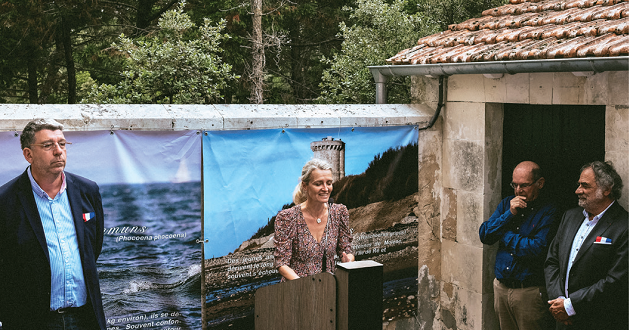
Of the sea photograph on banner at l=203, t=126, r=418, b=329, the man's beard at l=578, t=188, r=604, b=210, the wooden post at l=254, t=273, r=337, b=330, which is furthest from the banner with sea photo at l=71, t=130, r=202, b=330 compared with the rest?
the man's beard at l=578, t=188, r=604, b=210

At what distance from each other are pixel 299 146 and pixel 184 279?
1.56m

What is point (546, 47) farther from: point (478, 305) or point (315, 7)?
point (315, 7)

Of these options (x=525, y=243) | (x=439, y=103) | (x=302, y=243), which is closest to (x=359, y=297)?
(x=302, y=243)

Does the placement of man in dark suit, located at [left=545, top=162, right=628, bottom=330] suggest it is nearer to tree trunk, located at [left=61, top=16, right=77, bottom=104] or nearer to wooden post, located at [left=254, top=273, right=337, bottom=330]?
wooden post, located at [left=254, top=273, right=337, bottom=330]

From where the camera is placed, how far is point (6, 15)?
49.6 ft

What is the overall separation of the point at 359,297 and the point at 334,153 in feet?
11.0

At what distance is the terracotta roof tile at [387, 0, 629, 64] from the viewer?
16.2ft

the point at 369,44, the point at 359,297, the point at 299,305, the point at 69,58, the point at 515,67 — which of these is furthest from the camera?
the point at 69,58

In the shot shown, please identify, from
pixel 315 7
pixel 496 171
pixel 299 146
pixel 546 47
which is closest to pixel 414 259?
pixel 496 171

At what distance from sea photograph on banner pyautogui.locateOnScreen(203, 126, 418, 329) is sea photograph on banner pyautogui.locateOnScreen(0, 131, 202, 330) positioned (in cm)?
15

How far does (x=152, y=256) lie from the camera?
15.8ft

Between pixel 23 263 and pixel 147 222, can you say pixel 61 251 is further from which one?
pixel 147 222

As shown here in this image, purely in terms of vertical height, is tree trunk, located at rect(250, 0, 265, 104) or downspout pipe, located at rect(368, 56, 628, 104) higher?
tree trunk, located at rect(250, 0, 265, 104)

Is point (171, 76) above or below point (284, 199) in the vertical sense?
above
